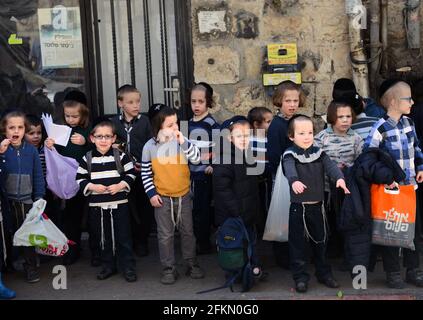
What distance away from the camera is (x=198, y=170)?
19.3 ft

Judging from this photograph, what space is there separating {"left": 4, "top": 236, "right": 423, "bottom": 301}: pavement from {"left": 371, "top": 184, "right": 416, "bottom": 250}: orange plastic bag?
1.28ft

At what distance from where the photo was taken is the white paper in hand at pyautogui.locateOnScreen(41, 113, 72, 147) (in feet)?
19.0

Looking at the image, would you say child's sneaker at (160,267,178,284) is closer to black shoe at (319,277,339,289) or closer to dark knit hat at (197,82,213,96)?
black shoe at (319,277,339,289)

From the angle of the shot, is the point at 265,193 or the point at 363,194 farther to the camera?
the point at 265,193

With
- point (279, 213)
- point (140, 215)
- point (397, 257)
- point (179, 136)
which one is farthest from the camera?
point (140, 215)

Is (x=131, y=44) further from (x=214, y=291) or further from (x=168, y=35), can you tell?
(x=214, y=291)

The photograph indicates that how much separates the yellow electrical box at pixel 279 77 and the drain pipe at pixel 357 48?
1.75ft

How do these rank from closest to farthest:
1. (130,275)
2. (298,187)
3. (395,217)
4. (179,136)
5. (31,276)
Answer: (298,187) → (395,217) → (179,136) → (130,275) → (31,276)

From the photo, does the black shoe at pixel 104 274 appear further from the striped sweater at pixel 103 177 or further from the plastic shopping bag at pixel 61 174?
the plastic shopping bag at pixel 61 174

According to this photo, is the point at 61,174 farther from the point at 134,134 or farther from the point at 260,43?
the point at 260,43

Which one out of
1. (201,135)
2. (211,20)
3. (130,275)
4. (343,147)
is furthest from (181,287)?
(211,20)

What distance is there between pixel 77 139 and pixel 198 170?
1066 mm

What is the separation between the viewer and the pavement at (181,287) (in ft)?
16.5

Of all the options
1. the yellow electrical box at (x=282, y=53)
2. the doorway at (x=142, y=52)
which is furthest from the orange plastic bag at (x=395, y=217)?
the doorway at (x=142, y=52)
